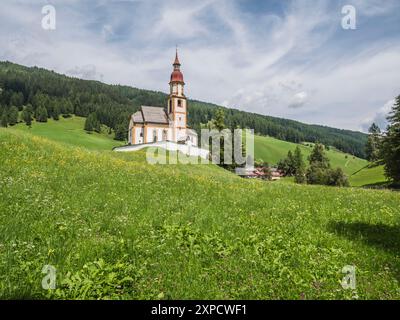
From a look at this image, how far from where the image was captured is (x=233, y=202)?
14453mm

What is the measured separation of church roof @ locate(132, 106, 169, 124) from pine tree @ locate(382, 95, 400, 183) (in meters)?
52.9

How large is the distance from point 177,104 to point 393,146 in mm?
51232

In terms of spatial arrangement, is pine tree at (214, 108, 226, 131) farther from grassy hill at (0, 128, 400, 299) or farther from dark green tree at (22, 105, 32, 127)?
dark green tree at (22, 105, 32, 127)

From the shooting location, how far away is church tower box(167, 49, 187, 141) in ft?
269

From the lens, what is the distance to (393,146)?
1900 inches

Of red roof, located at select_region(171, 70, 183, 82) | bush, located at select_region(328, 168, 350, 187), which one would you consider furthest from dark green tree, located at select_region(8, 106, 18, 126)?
bush, located at select_region(328, 168, 350, 187)

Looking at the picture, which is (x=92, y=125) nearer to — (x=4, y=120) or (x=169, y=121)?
(x=4, y=120)

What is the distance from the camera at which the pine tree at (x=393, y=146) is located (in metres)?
47.5

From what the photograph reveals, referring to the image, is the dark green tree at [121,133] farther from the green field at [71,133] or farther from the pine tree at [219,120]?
the pine tree at [219,120]

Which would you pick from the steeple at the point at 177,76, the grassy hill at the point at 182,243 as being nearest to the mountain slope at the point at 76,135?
the steeple at the point at 177,76

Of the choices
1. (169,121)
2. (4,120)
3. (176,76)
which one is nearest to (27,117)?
(4,120)

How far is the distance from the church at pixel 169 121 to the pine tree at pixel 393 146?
45.5 metres

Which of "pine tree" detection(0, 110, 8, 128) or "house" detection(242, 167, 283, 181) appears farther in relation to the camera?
"pine tree" detection(0, 110, 8, 128)
